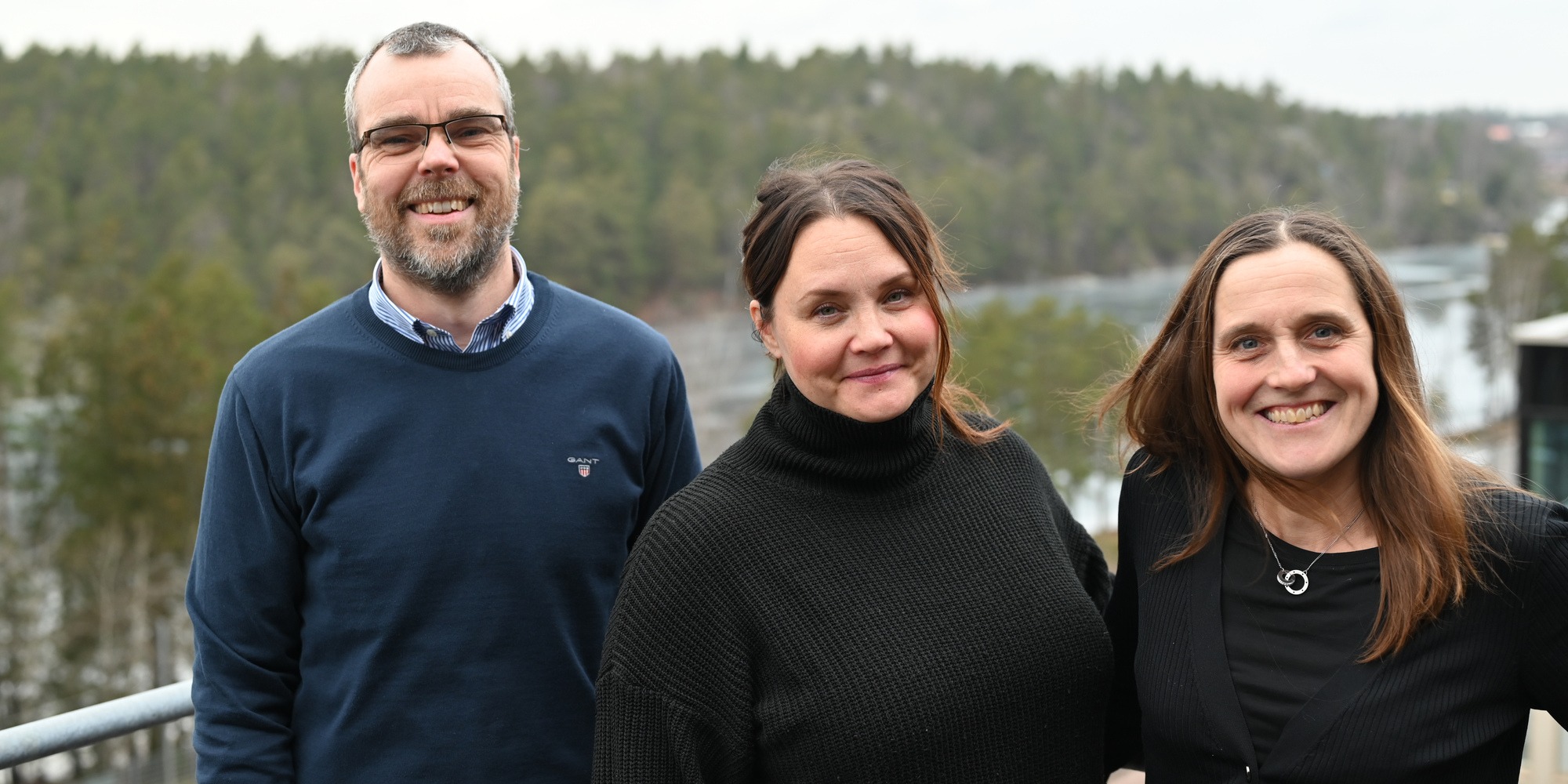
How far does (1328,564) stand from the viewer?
197 centimetres

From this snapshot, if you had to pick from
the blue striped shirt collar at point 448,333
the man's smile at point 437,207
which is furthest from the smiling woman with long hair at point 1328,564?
the man's smile at point 437,207

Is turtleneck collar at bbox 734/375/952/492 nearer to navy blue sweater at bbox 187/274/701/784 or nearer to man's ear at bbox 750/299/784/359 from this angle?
man's ear at bbox 750/299/784/359

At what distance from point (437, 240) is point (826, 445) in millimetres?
762

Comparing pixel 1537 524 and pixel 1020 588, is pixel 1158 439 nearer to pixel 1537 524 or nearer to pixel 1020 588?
pixel 1020 588

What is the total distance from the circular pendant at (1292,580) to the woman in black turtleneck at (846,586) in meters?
0.30

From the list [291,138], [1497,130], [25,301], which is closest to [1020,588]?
[25,301]

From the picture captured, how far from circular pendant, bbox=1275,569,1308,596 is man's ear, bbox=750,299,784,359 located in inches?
33.2

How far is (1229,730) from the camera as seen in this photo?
1918mm

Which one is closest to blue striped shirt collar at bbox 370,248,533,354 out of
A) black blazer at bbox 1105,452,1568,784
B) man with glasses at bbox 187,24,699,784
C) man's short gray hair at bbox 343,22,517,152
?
man with glasses at bbox 187,24,699,784

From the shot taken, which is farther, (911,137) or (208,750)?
(911,137)

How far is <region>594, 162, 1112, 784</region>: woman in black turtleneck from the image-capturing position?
75.4 inches

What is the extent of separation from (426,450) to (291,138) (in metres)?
69.1

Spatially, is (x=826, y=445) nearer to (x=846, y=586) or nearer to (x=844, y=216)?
(x=846, y=586)

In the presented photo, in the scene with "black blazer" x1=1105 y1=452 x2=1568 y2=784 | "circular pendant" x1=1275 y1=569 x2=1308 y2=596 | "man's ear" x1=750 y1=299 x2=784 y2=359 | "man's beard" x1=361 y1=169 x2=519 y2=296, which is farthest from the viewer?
"man's beard" x1=361 y1=169 x2=519 y2=296
